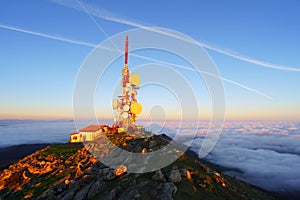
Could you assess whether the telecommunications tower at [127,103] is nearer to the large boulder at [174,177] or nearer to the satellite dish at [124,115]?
the satellite dish at [124,115]

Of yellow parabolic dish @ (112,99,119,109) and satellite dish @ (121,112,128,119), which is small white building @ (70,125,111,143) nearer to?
yellow parabolic dish @ (112,99,119,109)

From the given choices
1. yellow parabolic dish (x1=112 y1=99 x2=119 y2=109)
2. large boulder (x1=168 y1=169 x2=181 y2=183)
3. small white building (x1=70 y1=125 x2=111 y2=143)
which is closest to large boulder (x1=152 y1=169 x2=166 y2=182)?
large boulder (x1=168 y1=169 x2=181 y2=183)

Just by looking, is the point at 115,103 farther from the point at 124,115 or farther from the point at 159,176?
the point at 159,176

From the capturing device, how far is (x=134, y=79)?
218ft

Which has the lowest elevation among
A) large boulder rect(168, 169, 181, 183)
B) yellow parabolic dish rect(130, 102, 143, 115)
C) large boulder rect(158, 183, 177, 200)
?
large boulder rect(158, 183, 177, 200)

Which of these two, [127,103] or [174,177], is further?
[127,103]

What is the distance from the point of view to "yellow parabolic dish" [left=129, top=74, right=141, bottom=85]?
218 feet

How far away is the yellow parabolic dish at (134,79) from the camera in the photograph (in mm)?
66312

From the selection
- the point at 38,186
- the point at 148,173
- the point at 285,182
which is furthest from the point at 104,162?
the point at 285,182

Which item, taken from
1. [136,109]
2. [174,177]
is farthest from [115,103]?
[174,177]

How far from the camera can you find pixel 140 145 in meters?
39.9

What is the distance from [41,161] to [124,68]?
125ft

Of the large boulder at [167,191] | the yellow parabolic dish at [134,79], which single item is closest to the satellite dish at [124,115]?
the yellow parabolic dish at [134,79]

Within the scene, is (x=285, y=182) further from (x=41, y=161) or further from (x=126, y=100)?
(x=41, y=161)
